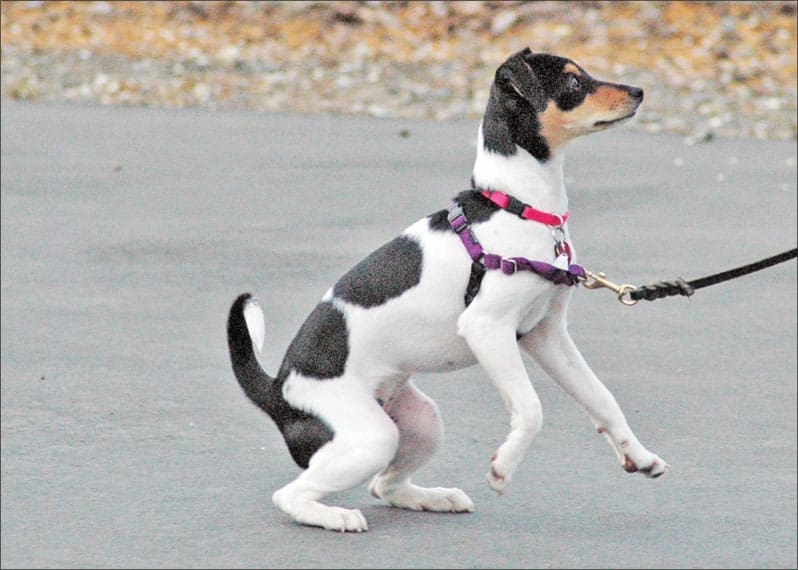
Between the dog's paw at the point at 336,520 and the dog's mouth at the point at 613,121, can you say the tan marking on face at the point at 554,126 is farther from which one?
the dog's paw at the point at 336,520

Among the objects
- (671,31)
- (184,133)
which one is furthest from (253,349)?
(671,31)

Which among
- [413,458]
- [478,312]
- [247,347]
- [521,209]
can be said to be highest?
[521,209]

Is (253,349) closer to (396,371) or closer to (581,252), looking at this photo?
(396,371)

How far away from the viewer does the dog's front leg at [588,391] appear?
4617 millimetres

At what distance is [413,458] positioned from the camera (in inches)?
191

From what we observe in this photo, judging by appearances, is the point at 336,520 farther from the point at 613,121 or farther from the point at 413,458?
the point at 613,121

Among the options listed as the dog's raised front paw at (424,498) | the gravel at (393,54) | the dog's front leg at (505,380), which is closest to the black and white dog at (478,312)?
the dog's front leg at (505,380)

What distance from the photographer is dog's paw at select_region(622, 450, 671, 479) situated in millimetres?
4598

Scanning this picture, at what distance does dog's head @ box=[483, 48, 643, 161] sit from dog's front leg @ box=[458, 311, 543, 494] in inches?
19.9

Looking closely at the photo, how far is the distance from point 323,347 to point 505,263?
1.90 feet

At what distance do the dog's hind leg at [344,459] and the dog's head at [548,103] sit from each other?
0.83 meters

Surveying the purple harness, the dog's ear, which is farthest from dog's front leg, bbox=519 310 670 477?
the dog's ear

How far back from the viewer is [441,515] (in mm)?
4930

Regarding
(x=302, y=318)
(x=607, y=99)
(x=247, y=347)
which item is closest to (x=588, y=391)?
(x=607, y=99)
